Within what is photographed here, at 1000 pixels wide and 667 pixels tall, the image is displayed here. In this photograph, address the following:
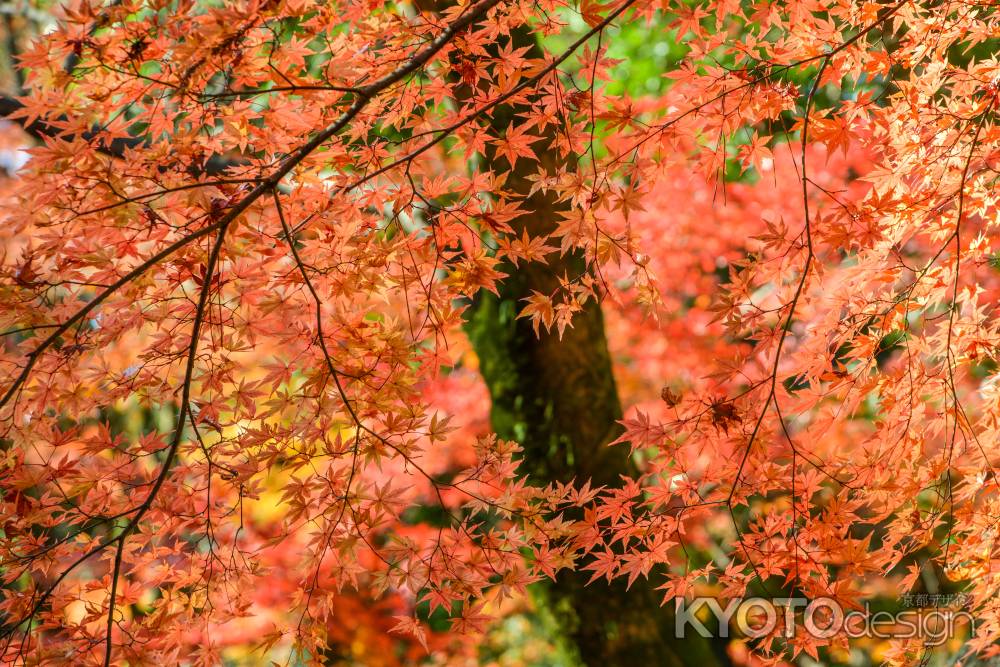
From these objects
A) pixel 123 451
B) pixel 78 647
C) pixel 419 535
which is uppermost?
pixel 123 451

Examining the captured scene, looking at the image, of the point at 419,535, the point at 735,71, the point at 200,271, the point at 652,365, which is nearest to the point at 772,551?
the point at 735,71

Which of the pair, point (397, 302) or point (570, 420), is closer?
point (397, 302)

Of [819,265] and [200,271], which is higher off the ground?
[200,271]

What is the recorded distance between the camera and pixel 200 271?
6.25 feet

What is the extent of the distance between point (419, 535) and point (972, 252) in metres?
5.71

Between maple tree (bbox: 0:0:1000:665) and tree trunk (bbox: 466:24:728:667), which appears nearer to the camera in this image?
maple tree (bbox: 0:0:1000:665)

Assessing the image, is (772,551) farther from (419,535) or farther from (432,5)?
(419,535)

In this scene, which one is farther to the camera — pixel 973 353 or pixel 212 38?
pixel 973 353

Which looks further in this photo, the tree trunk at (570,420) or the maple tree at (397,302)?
the tree trunk at (570,420)

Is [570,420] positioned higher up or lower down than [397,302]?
lower down

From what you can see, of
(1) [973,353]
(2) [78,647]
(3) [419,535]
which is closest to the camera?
(2) [78,647]

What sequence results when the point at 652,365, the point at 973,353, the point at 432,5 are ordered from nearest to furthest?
the point at 973,353 < the point at 432,5 < the point at 652,365

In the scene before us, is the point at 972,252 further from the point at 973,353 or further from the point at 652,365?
the point at 652,365

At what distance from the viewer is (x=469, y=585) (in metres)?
1.88
